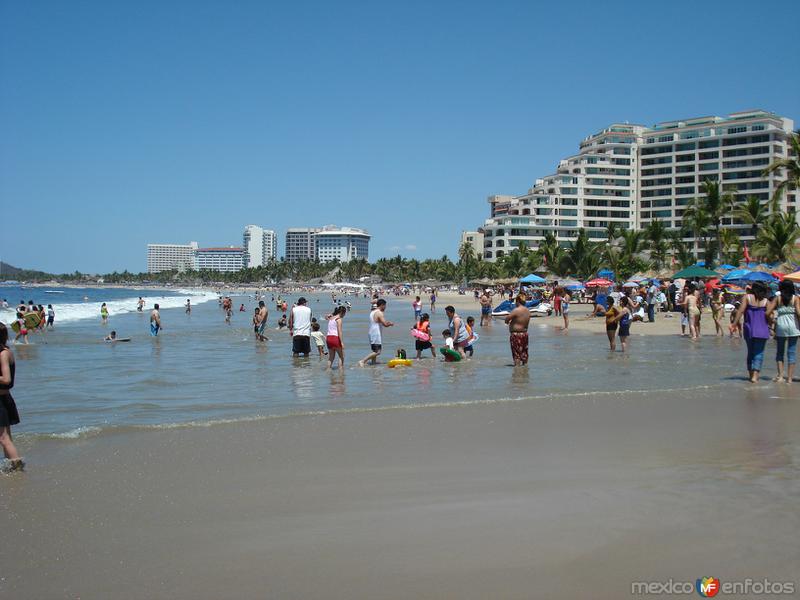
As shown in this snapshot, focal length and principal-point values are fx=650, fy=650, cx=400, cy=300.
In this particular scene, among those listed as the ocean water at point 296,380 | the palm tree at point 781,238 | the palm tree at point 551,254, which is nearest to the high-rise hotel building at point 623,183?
the palm tree at point 551,254

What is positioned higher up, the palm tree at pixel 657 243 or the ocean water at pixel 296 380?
the palm tree at pixel 657 243

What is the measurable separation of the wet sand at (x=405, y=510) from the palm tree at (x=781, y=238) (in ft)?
110

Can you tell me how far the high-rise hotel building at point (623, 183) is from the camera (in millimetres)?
99000

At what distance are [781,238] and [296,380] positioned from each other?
111ft

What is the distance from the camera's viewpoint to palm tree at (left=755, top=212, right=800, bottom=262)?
3606cm

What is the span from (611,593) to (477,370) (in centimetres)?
924

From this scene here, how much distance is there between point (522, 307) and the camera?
12.8 metres

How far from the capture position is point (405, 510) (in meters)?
4.66

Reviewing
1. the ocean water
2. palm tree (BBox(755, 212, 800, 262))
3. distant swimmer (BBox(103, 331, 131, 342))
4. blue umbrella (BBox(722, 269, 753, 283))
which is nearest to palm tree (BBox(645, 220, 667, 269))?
palm tree (BBox(755, 212, 800, 262))

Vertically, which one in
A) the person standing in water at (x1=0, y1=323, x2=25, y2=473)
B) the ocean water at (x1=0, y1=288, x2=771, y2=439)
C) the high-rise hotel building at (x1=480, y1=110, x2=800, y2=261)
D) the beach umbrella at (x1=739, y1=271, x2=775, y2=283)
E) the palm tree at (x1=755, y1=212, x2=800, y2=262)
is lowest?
the ocean water at (x1=0, y1=288, x2=771, y2=439)

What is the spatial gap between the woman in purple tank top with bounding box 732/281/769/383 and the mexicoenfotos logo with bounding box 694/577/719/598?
7.44m

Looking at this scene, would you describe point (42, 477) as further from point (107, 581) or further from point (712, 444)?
point (712, 444)

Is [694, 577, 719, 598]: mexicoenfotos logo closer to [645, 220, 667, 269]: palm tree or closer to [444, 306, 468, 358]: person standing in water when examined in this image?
[444, 306, 468, 358]: person standing in water

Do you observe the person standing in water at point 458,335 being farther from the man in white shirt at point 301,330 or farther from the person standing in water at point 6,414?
the person standing in water at point 6,414
